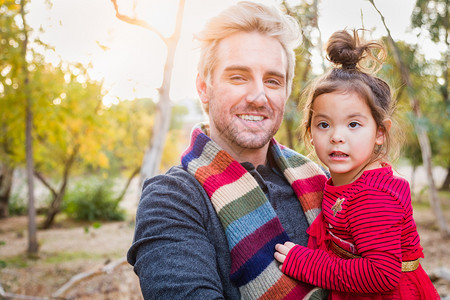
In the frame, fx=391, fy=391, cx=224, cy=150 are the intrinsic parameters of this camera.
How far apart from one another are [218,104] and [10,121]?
8.01 m

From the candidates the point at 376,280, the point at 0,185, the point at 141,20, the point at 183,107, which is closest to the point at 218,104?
the point at 376,280

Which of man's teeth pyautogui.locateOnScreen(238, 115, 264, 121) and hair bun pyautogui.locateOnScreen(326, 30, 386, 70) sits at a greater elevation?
hair bun pyautogui.locateOnScreen(326, 30, 386, 70)

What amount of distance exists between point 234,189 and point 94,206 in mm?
14353

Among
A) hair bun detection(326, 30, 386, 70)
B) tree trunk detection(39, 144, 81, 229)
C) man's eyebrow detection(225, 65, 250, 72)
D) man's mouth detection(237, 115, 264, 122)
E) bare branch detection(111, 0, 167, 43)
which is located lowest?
tree trunk detection(39, 144, 81, 229)

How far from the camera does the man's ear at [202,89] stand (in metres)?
1.90

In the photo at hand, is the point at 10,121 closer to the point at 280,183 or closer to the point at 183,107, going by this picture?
the point at 280,183

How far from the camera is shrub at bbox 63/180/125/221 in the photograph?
14.8m

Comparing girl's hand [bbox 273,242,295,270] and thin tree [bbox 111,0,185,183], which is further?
thin tree [bbox 111,0,185,183]

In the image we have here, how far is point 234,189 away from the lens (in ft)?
4.96

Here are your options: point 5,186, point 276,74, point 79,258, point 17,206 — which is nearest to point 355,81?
point 276,74

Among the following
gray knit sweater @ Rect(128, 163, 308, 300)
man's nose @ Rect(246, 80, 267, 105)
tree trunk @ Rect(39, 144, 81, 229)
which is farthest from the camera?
tree trunk @ Rect(39, 144, 81, 229)

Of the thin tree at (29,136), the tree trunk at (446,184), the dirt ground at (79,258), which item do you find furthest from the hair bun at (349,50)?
the tree trunk at (446,184)

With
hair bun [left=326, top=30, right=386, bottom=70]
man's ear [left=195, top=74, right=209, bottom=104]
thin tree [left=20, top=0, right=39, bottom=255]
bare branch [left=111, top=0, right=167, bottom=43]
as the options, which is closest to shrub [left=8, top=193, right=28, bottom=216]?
thin tree [left=20, top=0, right=39, bottom=255]

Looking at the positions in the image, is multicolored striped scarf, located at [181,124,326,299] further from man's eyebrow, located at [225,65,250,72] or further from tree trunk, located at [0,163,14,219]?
tree trunk, located at [0,163,14,219]
